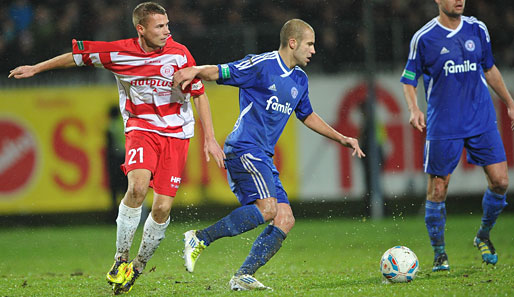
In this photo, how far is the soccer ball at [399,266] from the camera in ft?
18.8

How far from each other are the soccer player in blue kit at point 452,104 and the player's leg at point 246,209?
180 cm

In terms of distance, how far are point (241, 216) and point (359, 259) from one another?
8.57 ft

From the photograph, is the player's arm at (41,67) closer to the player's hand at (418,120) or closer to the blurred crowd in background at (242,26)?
the player's hand at (418,120)

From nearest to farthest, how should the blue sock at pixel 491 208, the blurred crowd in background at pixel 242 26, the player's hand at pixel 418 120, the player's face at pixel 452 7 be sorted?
the player's hand at pixel 418 120 → the player's face at pixel 452 7 → the blue sock at pixel 491 208 → the blurred crowd in background at pixel 242 26

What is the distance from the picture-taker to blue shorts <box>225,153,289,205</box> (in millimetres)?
5613

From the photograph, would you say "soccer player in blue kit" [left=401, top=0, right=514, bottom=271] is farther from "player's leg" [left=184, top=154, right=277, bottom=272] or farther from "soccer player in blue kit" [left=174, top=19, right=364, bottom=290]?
"player's leg" [left=184, top=154, right=277, bottom=272]

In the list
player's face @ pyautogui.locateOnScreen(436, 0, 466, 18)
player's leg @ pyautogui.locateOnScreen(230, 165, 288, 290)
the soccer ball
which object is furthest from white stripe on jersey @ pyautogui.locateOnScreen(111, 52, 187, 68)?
player's face @ pyautogui.locateOnScreen(436, 0, 466, 18)

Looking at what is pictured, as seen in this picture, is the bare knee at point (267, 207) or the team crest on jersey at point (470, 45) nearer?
the bare knee at point (267, 207)

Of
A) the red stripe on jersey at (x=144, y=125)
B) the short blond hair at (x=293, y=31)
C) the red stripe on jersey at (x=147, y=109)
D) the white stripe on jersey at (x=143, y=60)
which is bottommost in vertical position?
the red stripe on jersey at (x=144, y=125)

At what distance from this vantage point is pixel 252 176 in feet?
18.5

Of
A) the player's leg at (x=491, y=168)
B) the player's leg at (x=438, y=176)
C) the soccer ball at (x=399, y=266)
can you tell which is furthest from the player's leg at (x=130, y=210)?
the player's leg at (x=491, y=168)

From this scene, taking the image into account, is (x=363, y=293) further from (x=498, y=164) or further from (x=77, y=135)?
(x=77, y=135)

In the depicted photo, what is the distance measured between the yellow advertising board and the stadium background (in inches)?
0.7

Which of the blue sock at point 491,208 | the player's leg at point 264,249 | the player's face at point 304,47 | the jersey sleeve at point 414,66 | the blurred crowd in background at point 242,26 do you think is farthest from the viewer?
the blurred crowd in background at point 242,26
